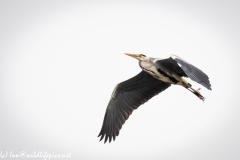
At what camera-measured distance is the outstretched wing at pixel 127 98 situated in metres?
11.5

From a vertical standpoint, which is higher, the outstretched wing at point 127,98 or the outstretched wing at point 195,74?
the outstretched wing at point 127,98

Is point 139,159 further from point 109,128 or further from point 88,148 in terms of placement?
point 109,128

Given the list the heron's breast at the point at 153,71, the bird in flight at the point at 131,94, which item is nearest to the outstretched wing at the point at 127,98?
the bird in flight at the point at 131,94

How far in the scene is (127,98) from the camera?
1162 cm

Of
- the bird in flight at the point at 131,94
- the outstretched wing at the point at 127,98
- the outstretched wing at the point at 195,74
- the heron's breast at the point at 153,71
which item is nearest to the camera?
the outstretched wing at the point at 195,74

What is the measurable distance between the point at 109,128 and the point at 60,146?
51254 millimetres

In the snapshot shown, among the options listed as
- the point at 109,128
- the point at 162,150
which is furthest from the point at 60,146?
the point at 109,128

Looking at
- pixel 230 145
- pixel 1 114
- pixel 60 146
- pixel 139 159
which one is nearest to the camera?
pixel 230 145

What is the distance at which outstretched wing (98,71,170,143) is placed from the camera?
37.8 ft

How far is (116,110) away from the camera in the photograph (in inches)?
457

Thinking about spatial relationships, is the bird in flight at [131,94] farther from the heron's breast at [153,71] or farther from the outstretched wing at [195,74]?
the outstretched wing at [195,74]

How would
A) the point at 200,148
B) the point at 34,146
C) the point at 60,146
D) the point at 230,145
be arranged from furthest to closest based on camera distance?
the point at 60,146
the point at 34,146
the point at 200,148
the point at 230,145

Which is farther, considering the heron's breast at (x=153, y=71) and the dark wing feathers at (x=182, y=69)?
the heron's breast at (x=153, y=71)

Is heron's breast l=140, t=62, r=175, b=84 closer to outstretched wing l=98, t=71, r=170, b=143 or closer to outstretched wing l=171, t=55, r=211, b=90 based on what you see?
outstretched wing l=98, t=71, r=170, b=143
